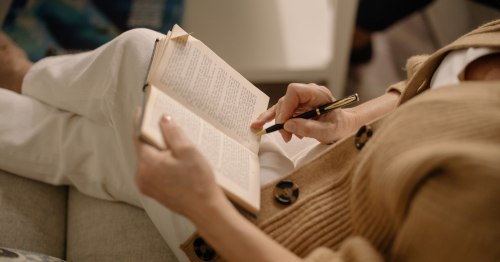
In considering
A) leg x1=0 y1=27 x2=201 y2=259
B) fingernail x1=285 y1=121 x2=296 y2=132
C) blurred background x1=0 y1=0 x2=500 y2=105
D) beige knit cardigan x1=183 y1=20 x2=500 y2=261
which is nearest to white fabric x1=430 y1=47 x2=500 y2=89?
beige knit cardigan x1=183 y1=20 x2=500 y2=261

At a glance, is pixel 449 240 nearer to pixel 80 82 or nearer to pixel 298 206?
pixel 298 206

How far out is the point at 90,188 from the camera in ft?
2.73

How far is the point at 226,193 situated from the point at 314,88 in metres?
0.28

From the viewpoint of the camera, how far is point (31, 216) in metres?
0.79

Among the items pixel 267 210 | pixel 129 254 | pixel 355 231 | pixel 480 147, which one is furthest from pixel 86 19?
pixel 480 147

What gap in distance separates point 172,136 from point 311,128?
29 cm

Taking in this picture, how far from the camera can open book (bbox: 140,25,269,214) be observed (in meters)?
0.61

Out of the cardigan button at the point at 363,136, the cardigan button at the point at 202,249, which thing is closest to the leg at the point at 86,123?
the cardigan button at the point at 202,249

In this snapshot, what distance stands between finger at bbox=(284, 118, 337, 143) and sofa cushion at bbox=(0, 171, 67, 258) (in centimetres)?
44

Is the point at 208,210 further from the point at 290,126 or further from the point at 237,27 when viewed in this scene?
the point at 237,27

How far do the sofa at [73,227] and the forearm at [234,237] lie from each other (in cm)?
24

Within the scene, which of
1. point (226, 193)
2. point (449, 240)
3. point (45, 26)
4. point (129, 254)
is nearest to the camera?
point (449, 240)

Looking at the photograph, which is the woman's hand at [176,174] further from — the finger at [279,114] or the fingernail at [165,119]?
the finger at [279,114]

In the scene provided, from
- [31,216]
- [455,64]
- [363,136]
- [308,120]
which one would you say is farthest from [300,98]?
[31,216]
